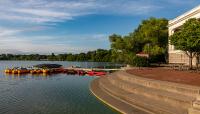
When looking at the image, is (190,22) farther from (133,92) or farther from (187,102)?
(187,102)

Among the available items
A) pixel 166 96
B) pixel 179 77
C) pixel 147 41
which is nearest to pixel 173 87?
pixel 166 96

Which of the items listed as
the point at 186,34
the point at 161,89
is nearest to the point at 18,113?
the point at 161,89

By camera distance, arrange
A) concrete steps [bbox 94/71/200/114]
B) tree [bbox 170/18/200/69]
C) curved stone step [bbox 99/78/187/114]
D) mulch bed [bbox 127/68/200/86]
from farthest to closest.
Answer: tree [bbox 170/18/200/69], mulch bed [bbox 127/68/200/86], curved stone step [bbox 99/78/187/114], concrete steps [bbox 94/71/200/114]

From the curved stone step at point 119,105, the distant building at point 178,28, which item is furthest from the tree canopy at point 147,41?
the curved stone step at point 119,105

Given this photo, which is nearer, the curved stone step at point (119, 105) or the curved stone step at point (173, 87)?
the curved stone step at point (173, 87)

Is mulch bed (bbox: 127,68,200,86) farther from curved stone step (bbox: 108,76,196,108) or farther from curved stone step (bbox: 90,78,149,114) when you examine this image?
curved stone step (bbox: 90,78,149,114)

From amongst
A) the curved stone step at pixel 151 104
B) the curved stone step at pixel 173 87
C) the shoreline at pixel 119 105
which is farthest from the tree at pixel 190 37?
the curved stone step at pixel 151 104

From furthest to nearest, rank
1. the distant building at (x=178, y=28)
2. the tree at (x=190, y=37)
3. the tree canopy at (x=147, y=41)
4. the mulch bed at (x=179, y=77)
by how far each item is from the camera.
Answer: the tree canopy at (x=147, y=41)
the distant building at (x=178, y=28)
the tree at (x=190, y=37)
the mulch bed at (x=179, y=77)

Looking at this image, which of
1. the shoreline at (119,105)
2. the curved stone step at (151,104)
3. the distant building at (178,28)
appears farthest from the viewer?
the distant building at (178,28)

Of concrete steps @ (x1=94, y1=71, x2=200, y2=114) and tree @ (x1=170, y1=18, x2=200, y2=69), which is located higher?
tree @ (x1=170, y1=18, x2=200, y2=69)

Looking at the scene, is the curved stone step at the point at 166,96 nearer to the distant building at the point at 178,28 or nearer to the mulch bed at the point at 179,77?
the mulch bed at the point at 179,77

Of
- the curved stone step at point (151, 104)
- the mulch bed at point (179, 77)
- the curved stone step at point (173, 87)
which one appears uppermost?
the mulch bed at point (179, 77)

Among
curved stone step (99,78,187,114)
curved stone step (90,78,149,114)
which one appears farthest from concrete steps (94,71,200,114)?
curved stone step (90,78,149,114)

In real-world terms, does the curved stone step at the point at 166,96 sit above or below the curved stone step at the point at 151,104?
above
